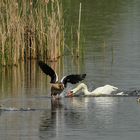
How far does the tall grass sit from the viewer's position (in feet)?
78.8

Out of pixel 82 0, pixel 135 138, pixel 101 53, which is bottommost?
pixel 135 138

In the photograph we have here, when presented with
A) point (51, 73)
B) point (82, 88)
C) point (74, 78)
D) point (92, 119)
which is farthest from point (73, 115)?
point (51, 73)

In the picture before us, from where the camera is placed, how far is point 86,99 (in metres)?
19.9

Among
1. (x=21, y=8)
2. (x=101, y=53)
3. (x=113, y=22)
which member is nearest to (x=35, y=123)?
(x=21, y=8)

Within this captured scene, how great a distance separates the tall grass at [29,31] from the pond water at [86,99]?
0.33 metres

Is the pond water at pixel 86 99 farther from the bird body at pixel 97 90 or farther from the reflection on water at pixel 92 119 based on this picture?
the bird body at pixel 97 90

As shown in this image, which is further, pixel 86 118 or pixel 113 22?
pixel 113 22

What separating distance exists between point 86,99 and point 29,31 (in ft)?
18.9

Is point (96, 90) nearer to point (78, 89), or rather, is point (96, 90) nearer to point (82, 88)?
point (82, 88)

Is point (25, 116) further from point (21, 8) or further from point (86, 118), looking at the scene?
point (21, 8)

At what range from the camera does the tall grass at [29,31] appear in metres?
24.0

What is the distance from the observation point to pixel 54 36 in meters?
25.2

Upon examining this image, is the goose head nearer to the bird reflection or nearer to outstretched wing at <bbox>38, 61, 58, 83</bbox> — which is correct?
the bird reflection

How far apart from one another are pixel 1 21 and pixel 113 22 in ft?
42.5
